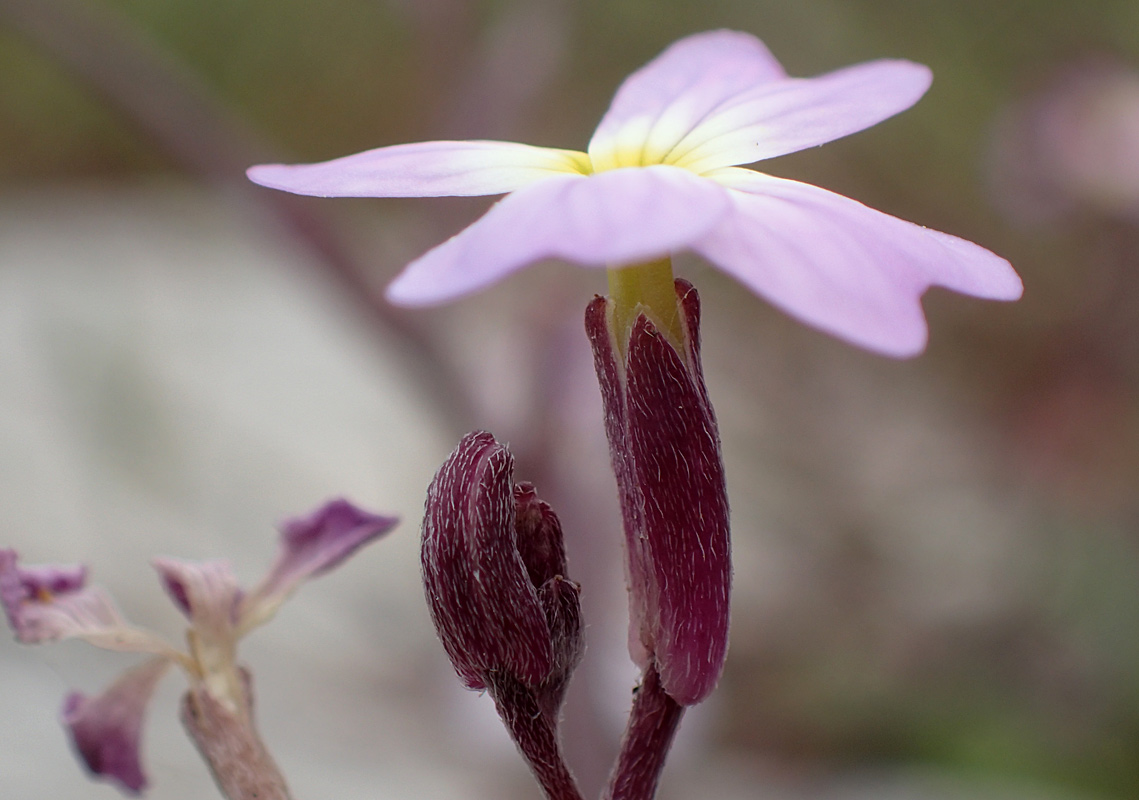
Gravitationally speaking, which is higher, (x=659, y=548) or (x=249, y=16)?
(x=249, y=16)

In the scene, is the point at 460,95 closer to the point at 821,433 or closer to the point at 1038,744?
the point at 821,433

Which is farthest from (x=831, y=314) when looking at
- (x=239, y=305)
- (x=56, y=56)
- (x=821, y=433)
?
(x=239, y=305)

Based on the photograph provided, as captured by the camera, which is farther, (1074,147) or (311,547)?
(1074,147)

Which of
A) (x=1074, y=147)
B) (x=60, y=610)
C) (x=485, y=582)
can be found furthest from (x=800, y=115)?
(x=1074, y=147)

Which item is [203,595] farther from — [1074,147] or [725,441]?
[725,441]

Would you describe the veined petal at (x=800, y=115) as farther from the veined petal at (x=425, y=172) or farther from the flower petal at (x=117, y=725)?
the flower petal at (x=117, y=725)

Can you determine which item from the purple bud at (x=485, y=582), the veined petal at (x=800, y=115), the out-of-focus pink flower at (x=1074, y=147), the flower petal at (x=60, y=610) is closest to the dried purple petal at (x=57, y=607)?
the flower petal at (x=60, y=610)

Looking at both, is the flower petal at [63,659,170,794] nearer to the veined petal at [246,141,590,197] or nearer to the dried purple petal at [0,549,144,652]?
the dried purple petal at [0,549,144,652]
